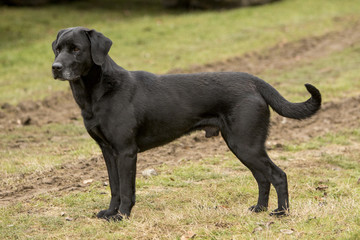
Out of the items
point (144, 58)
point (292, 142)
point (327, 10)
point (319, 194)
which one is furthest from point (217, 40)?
point (319, 194)

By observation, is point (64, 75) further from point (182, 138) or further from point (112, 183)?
point (182, 138)

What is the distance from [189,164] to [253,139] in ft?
7.15

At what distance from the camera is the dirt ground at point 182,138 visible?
21.5 feet

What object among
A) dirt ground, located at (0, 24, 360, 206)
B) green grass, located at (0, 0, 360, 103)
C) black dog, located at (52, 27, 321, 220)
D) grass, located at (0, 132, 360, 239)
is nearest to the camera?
grass, located at (0, 132, 360, 239)

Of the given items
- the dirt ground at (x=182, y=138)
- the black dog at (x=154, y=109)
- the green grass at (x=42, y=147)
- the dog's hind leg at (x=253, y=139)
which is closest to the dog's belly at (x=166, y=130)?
the black dog at (x=154, y=109)

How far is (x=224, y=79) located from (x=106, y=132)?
1346mm

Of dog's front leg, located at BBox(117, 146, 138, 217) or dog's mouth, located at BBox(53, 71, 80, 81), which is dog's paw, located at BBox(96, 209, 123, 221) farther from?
dog's mouth, located at BBox(53, 71, 80, 81)

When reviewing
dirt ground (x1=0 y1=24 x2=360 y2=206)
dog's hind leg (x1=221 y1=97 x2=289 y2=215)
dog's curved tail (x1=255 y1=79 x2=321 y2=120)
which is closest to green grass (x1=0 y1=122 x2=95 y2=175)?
dirt ground (x1=0 y1=24 x2=360 y2=206)

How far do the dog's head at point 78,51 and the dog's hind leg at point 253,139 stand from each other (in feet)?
4.79

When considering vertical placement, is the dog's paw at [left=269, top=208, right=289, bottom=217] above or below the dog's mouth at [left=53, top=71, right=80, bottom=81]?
below

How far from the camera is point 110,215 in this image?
17.3ft

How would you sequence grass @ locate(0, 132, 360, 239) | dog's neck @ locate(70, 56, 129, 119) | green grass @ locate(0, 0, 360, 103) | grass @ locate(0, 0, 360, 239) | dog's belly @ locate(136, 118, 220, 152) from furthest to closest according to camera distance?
green grass @ locate(0, 0, 360, 103) < dog's belly @ locate(136, 118, 220, 152) < dog's neck @ locate(70, 56, 129, 119) < grass @ locate(0, 0, 360, 239) < grass @ locate(0, 132, 360, 239)

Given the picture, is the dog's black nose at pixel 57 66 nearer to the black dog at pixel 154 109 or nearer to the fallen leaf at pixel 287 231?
the black dog at pixel 154 109

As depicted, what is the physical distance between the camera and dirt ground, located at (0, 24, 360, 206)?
6551 millimetres
